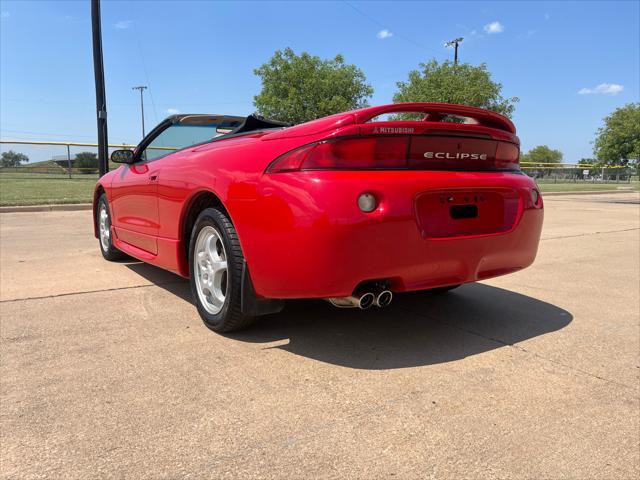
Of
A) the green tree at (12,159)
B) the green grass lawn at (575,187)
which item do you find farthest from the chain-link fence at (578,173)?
the green tree at (12,159)

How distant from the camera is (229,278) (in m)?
2.79

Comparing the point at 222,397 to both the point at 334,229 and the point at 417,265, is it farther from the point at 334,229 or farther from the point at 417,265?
the point at 417,265

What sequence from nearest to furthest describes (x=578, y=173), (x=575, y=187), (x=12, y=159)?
(x=12, y=159)
(x=575, y=187)
(x=578, y=173)

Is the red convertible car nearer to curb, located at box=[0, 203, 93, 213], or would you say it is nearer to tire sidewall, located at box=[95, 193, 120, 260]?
tire sidewall, located at box=[95, 193, 120, 260]

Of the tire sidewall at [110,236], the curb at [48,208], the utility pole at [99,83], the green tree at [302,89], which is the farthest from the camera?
the green tree at [302,89]

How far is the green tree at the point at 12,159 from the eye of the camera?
21.0 m

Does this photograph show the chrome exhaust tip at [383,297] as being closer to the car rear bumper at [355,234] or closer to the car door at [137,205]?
the car rear bumper at [355,234]

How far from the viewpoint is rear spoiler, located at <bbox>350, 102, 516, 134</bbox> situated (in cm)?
246

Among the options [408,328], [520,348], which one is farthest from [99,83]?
[520,348]

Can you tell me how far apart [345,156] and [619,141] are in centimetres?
2929

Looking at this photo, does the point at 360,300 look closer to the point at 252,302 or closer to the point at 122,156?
the point at 252,302

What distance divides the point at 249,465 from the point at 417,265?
4.13ft

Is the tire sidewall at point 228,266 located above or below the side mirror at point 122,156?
below

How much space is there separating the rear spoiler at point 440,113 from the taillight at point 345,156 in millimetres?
124
